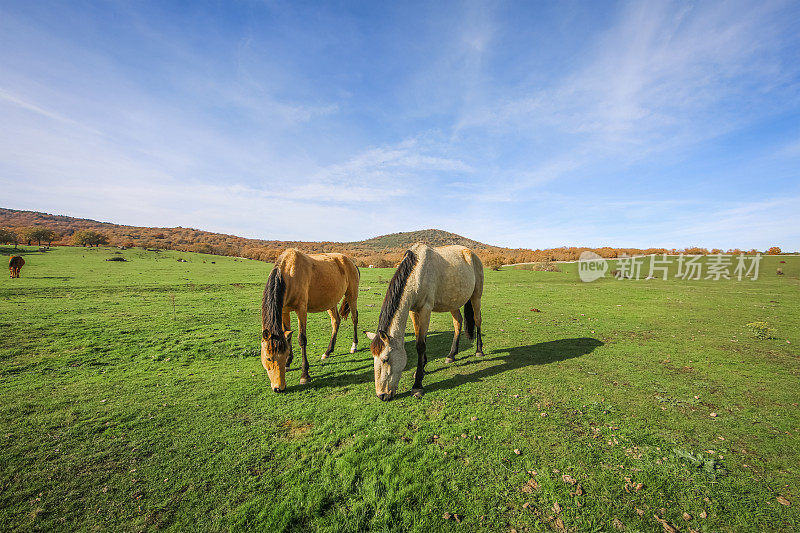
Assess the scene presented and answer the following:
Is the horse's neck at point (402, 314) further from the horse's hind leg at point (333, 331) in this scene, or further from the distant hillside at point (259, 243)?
the distant hillside at point (259, 243)

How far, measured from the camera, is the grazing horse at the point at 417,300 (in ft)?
17.6

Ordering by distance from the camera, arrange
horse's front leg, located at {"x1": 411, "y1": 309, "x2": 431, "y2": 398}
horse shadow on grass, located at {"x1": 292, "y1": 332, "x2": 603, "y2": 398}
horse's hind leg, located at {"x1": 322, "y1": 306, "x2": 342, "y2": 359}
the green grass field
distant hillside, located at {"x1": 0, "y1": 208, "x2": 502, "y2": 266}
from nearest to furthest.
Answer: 1. the green grass field
2. horse's front leg, located at {"x1": 411, "y1": 309, "x2": 431, "y2": 398}
3. horse shadow on grass, located at {"x1": 292, "y1": 332, "x2": 603, "y2": 398}
4. horse's hind leg, located at {"x1": 322, "y1": 306, "x2": 342, "y2": 359}
5. distant hillside, located at {"x1": 0, "y1": 208, "x2": 502, "y2": 266}

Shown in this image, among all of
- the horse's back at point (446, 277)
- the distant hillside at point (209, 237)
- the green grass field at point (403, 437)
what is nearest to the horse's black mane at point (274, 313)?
the green grass field at point (403, 437)

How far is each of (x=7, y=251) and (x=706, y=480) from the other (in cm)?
6142

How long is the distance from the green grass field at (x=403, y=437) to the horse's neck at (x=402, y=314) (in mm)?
1398

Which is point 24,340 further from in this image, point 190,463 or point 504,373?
point 504,373

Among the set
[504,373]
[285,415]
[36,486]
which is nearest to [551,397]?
[504,373]

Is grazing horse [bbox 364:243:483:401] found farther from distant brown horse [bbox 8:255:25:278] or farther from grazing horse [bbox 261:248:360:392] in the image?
distant brown horse [bbox 8:255:25:278]

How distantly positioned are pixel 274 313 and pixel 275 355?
0.88m

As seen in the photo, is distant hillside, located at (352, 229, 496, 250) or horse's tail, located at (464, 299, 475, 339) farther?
distant hillside, located at (352, 229, 496, 250)

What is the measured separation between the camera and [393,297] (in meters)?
5.71

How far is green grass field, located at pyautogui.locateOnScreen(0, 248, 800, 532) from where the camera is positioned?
10.2ft

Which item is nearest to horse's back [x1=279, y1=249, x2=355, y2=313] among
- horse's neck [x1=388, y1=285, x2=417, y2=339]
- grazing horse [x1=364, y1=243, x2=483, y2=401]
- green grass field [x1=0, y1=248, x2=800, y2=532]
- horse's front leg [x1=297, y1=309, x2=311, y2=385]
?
horse's front leg [x1=297, y1=309, x2=311, y2=385]

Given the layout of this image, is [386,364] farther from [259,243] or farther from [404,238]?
[404,238]
